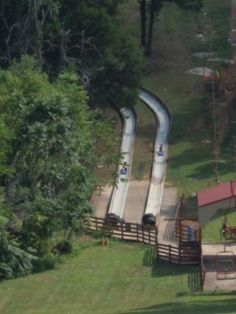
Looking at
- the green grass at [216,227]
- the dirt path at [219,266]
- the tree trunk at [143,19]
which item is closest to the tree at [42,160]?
the green grass at [216,227]

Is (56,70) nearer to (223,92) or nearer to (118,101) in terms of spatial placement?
(118,101)

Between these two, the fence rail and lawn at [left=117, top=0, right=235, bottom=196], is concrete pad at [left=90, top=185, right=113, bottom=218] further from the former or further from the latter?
the fence rail

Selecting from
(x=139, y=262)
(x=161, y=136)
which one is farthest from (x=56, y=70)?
(x=139, y=262)

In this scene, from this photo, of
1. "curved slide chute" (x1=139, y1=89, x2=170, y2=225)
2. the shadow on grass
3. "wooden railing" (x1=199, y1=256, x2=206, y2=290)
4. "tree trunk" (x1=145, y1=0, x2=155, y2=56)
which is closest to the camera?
the shadow on grass

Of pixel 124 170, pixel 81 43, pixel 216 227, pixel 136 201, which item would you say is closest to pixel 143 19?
pixel 81 43

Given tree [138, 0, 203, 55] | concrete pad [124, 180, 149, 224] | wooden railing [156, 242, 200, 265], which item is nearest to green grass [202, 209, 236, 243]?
wooden railing [156, 242, 200, 265]

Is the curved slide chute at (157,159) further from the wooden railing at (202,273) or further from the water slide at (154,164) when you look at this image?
the wooden railing at (202,273)
